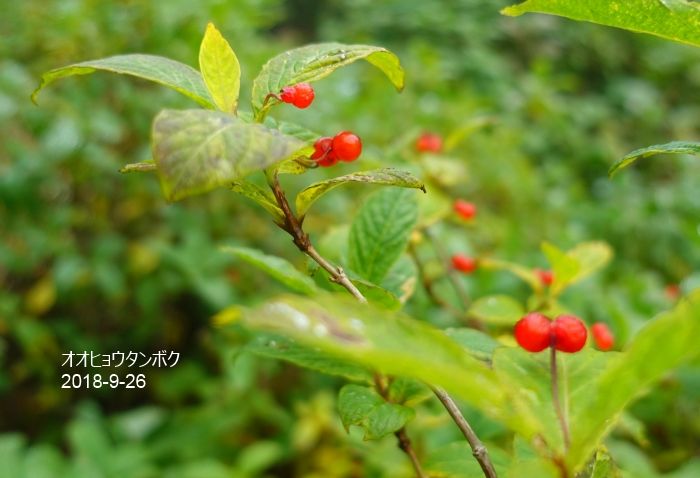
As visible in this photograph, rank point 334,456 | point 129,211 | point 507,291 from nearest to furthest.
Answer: point 507,291 < point 334,456 < point 129,211

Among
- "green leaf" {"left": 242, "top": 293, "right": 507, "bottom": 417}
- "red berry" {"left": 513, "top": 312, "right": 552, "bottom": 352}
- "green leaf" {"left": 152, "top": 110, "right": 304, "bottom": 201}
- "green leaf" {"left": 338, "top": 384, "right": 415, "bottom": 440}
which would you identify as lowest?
"green leaf" {"left": 338, "top": 384, "right": 415, "bottom": 440}

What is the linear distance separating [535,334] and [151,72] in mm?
350

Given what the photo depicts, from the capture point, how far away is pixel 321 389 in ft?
6.56

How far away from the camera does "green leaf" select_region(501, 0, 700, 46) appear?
50cm

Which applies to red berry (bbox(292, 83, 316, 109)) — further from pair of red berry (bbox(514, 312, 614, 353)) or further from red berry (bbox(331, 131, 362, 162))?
pair of red berry (bbox(514, 312, 614, 353))

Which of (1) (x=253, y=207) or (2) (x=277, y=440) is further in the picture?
(1) (x=253, y=207)

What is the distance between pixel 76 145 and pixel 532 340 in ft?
5.58

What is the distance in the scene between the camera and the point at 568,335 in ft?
1.58

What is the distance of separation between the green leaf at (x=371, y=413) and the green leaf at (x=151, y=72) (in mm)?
290

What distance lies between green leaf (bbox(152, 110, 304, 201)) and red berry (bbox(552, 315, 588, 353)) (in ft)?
0.78

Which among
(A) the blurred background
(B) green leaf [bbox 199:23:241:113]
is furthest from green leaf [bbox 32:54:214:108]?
(A) the blurred background

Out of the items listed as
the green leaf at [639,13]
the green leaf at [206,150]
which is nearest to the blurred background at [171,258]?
the green leaf at [639,13]

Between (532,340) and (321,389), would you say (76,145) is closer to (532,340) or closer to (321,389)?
(321,389)

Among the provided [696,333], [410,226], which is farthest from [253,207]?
A: [696,333]
